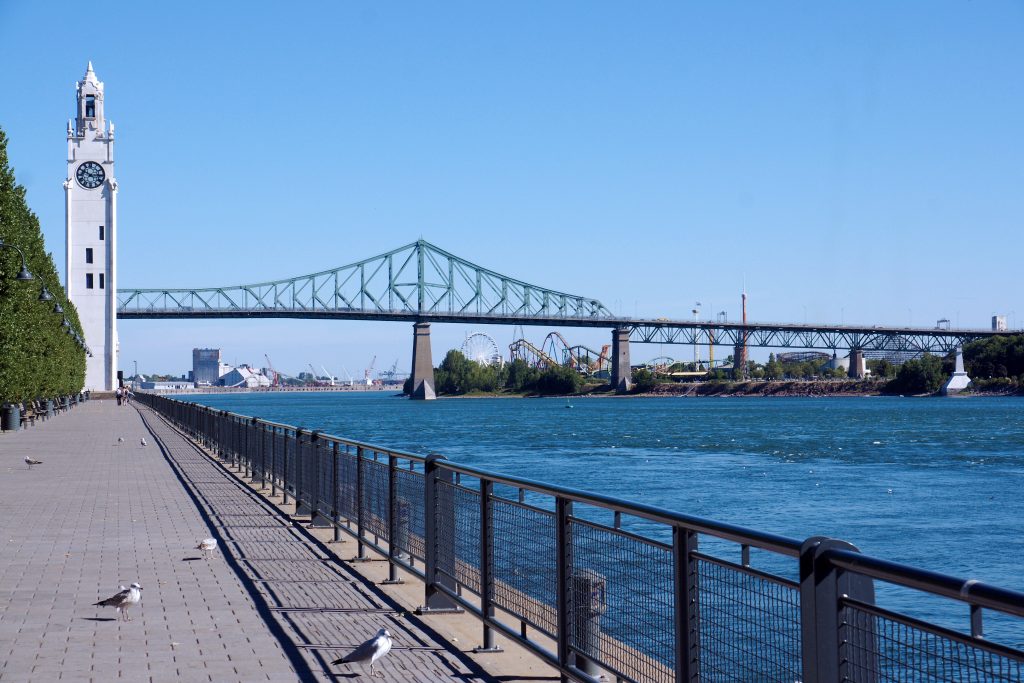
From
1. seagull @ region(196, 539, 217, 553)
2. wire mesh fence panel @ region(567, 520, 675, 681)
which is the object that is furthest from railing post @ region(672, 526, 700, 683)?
seagull @ region(196, 539, 217, 553)

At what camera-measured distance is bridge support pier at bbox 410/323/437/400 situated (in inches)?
5546

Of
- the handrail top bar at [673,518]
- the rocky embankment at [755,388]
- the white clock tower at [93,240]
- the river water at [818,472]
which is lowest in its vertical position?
the river water at [818,472]

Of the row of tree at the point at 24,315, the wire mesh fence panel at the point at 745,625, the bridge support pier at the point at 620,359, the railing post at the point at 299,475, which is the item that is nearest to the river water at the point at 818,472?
the railing post at the point at 299,475

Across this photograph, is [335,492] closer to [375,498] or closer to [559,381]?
[375,498]

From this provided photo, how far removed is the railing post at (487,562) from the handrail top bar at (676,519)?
0.17m

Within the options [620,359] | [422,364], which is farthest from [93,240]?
[620,359]

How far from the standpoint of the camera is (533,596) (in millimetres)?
6965

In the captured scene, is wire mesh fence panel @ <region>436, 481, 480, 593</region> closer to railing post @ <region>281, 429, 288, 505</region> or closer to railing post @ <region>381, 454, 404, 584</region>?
railing post @ <region>381, 454, 404, 584</region>

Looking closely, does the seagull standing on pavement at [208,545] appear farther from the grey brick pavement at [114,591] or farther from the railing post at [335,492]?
the railing post at [335,492]

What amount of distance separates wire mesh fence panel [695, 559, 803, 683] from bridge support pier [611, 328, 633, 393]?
142 meters

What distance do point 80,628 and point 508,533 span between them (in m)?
2.82

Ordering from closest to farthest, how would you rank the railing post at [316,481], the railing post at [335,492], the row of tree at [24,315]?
the railing post at [335,492], the railing post at [316,481], the row of tree at [24,315]

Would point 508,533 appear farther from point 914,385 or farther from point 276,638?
point 914,385

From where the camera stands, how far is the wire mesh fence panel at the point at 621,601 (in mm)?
5457
